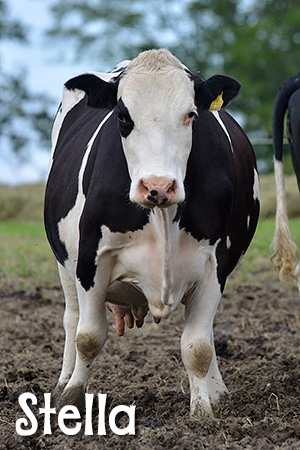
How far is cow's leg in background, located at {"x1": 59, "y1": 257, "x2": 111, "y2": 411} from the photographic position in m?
4.70

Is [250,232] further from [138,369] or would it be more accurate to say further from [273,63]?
[273,63]

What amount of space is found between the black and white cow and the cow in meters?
1.47

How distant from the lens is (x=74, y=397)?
491 cm

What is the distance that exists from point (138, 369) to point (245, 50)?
26.9m

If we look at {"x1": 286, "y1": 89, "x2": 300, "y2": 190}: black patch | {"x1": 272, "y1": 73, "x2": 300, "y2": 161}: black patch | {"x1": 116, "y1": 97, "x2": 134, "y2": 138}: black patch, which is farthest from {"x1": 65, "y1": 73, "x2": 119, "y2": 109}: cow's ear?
{"x1": 272, "y1": 73, "x2": 300, "y2": 161}: black patch

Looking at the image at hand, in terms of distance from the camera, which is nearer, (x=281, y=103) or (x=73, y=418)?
(x=73, y=418)

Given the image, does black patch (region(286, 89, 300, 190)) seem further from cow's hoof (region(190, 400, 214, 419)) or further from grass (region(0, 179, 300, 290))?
grass (region(0, 179, 300, 290))

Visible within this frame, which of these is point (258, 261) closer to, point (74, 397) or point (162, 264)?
point (74, 397)

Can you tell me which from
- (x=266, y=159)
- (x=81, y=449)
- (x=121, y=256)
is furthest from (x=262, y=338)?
(x=266, y=159)

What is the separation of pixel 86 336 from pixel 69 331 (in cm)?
93

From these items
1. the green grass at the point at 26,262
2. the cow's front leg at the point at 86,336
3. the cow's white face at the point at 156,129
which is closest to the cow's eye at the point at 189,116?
the cow's white face at the point at 156,129

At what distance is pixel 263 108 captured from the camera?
3023 cm

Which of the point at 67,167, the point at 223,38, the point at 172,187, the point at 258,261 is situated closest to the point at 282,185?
the point at 67,167

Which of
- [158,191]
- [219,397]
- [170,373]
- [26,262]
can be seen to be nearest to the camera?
[158,191]
